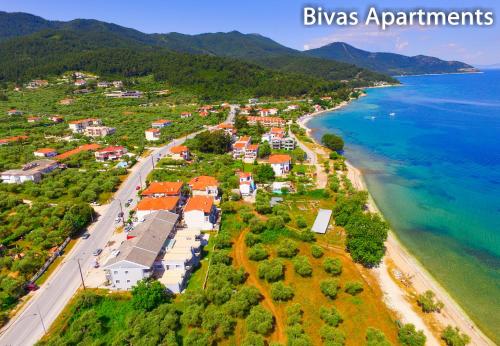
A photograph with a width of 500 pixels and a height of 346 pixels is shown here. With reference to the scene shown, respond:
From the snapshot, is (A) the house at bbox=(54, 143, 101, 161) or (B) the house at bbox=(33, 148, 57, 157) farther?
(B) the house at bbox=(33, 148, 57, 157)

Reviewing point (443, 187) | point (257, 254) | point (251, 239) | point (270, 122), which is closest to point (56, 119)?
point (270, 122)

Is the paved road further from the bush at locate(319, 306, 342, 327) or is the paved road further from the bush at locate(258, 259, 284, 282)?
the bush at locate(319, 306, 342, 327)

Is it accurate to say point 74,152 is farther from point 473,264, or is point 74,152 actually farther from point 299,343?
point 473,264

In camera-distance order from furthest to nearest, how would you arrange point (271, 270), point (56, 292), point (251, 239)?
point (251, 239) < point (271, 270) < point (56, 292)

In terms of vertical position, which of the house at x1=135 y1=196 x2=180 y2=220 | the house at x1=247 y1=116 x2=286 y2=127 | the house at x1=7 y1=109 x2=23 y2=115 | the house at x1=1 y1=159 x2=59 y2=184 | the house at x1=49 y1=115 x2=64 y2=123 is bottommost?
the house at x1=135 y1=196 x2=180 y2=220

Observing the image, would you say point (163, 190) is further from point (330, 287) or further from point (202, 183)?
point (330, 287)

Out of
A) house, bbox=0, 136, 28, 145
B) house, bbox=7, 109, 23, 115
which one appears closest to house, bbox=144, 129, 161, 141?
house, bbox=0, 136, 28, 145

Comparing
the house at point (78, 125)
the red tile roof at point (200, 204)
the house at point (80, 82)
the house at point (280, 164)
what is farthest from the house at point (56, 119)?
the red tile roof at point (200, 204)
